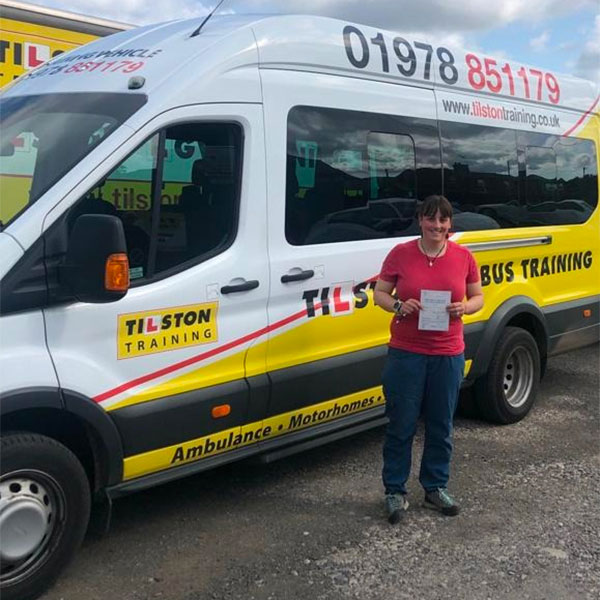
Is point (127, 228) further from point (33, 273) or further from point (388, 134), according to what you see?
point (388, 134)

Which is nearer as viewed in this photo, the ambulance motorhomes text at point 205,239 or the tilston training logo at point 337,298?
the ambulance motorhomes text at point 205,239

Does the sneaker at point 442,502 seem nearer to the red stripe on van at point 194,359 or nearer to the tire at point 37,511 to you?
the red stripe on van at point 194,359

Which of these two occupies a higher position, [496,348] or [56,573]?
[496,348]

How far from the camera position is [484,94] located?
5.17 meters

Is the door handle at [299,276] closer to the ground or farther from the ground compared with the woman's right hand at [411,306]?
farther from the ground

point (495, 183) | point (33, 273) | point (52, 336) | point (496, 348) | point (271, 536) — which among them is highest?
point (495, 183)

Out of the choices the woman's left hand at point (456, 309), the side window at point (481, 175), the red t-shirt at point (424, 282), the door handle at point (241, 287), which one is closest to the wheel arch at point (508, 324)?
the side window at point (481, 175)

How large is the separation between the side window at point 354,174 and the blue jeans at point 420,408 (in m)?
0.82

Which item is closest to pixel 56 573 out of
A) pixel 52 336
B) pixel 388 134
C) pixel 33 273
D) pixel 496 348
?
pixel 52 336

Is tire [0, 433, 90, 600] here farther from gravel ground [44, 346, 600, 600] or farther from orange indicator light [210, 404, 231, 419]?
orange indicator light [210, 404, 231, 419]

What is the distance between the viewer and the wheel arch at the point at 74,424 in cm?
290

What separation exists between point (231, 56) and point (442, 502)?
2493mm

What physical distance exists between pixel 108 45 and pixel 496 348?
10.4ft

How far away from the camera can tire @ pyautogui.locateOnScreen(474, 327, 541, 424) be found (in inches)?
209
